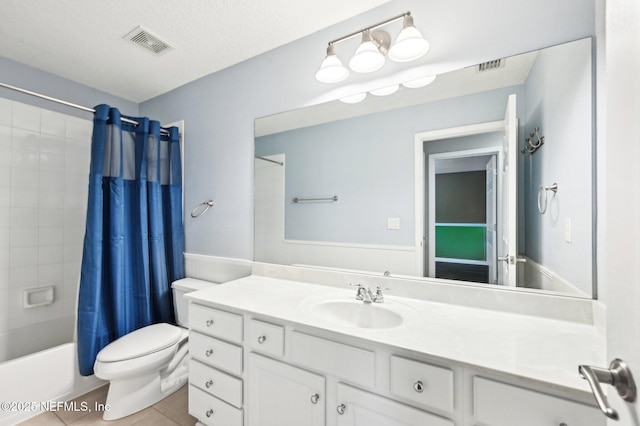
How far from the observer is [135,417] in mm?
1609

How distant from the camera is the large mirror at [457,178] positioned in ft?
3.61

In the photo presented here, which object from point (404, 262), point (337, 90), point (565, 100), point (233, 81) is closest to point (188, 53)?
point (233, 81)

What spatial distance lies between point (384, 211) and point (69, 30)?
2.14m

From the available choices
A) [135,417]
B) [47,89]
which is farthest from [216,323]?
[47,89]

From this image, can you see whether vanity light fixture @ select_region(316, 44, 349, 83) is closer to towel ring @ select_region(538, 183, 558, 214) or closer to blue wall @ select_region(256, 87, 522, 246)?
blue wall @ select_region(256, 87, 522, 246)

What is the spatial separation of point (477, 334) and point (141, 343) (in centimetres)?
179

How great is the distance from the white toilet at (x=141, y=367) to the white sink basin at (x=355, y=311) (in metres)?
1.03

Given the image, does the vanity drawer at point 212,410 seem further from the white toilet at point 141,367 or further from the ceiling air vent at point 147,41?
the ceiling air vent at point 147,41

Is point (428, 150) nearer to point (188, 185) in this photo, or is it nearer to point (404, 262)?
point (404, 262)

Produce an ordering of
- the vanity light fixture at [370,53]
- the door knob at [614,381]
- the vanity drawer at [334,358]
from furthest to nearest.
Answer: the vanity light fixture at [370,53]
the vanity drawer at [334,358]
the door knob at [614,381]

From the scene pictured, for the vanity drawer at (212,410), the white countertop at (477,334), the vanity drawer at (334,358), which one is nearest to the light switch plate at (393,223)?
the white countertop at (477,334)

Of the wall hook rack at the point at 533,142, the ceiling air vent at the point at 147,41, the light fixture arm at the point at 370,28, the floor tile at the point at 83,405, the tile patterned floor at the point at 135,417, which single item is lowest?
the floor tile at the point at 83,405

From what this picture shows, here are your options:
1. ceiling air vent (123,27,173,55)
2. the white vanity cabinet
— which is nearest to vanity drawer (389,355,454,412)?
the white vanity cabinet

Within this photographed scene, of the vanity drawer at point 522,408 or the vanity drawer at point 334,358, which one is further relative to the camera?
the vanity drawer at point 334,358
